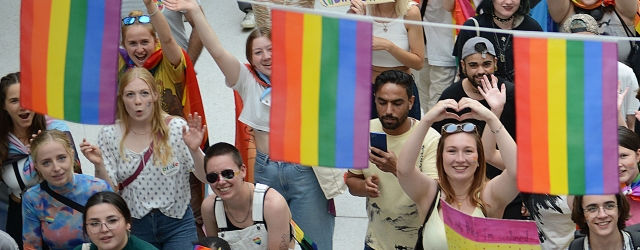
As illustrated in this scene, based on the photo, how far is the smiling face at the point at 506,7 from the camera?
6.36 meters

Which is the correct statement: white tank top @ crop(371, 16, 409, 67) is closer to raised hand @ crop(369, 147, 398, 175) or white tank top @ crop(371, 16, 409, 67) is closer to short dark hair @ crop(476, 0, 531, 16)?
short dark hair @ crop(476, 0, 531, 16)

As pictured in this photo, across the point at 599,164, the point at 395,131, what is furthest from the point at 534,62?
the point at 395,131

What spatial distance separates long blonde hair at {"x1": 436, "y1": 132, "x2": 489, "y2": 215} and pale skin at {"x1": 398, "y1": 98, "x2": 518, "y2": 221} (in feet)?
0.06

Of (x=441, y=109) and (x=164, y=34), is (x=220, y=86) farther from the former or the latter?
(x=441, y=109)

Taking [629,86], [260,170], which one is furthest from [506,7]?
[260,170]

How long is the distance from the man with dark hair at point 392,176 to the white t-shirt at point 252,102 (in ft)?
1.99

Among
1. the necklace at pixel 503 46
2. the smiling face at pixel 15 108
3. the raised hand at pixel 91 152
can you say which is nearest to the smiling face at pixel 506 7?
the necklace at pixel 503 46

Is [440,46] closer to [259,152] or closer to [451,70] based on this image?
[451,70]

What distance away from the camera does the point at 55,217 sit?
5.39 m

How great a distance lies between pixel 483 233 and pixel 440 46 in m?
2.84

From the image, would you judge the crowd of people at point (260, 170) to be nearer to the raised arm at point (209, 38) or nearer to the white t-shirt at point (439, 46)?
the raised arm at point (209, 38)

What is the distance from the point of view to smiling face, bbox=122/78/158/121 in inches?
219

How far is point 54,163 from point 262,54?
126cm

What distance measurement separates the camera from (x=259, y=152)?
572 cm
